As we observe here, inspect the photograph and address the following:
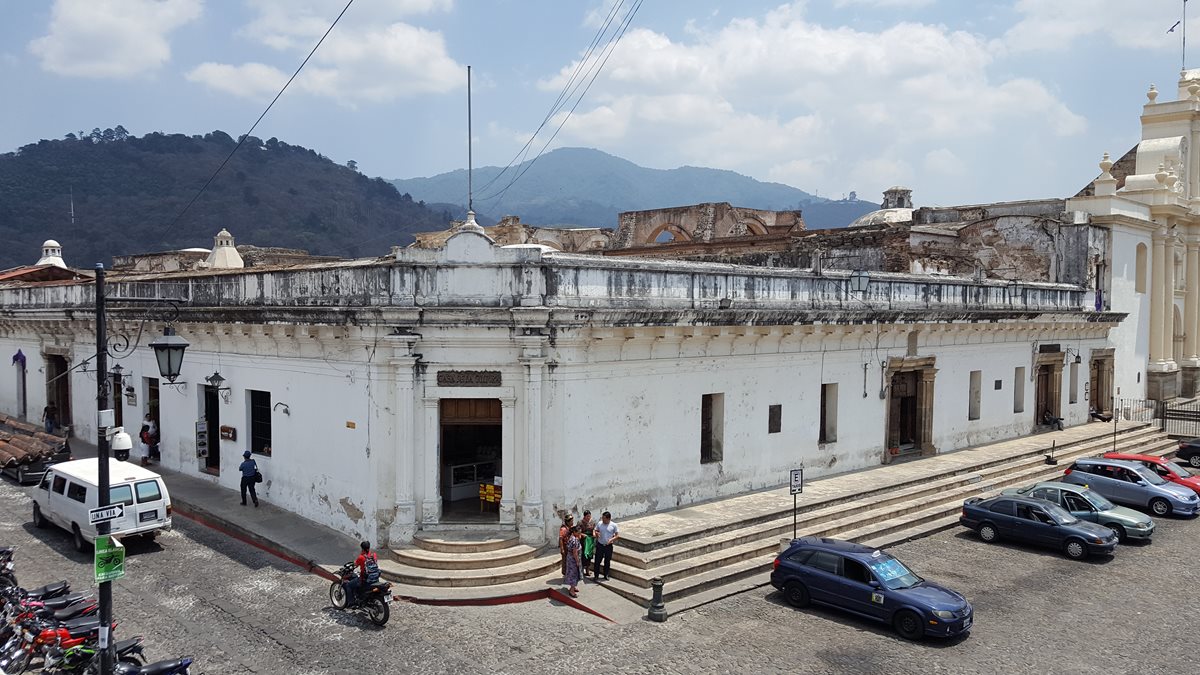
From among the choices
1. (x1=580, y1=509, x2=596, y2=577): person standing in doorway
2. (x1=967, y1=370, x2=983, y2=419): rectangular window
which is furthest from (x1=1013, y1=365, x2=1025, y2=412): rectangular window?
(x1=580, y1=509, x2=596, y2=577): person standing in doorway

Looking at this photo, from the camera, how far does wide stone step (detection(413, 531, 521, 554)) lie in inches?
582

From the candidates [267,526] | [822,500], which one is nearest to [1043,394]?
[822,500]

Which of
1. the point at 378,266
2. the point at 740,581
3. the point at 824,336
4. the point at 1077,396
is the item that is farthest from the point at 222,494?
the point at 1077,396

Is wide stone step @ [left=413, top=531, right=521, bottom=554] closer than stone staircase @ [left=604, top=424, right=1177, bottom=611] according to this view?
No

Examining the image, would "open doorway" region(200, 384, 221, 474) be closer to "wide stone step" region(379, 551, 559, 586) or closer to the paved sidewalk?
the paved sidewalk

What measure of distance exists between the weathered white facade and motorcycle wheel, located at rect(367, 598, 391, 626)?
7.99ft

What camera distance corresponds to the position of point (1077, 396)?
31078mm

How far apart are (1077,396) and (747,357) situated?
18816 mm

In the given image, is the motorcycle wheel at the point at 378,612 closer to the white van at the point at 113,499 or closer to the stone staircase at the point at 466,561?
the stone staircase at the point at 466,561

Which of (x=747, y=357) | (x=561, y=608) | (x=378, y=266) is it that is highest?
(x=378, y=266)

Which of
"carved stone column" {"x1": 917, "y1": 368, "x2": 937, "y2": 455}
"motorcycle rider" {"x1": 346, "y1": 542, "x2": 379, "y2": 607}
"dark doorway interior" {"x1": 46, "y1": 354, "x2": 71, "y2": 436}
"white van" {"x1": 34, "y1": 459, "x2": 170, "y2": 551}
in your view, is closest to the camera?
"motorcycle rider" {"x1": 346, "y1": 542, "x2": 379, "y2": 607}

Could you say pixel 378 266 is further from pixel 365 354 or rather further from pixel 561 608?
pixel 561 608

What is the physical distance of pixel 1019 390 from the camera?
2825 centimetres

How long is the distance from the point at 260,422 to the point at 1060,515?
17.2 m
